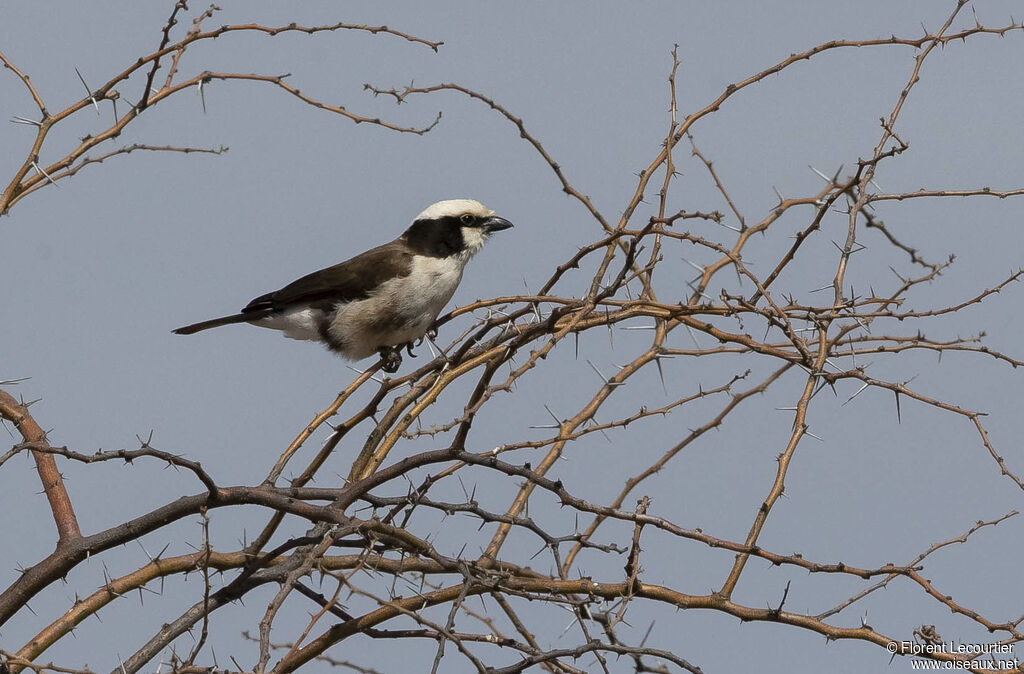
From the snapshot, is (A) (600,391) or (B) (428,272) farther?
(B) (428,272)

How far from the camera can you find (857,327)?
4246 mm

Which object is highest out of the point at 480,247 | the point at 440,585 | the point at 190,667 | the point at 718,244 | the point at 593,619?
the point at 480,247

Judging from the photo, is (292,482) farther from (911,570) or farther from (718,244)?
(911,570)

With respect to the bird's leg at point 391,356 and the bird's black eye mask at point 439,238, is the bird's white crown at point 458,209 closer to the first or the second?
the bird's black eye mask at point 439,238

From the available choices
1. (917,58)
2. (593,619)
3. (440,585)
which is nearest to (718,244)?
(593,619)

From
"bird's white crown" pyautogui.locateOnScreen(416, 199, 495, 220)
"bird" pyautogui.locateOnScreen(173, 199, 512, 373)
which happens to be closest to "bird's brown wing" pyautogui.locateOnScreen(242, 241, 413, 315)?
"bird" pyautogui.locateOnScreen(173, 199, 512, 373)

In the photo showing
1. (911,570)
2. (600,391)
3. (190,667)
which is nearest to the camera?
(190,667)

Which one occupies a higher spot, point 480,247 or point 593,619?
point 480,247

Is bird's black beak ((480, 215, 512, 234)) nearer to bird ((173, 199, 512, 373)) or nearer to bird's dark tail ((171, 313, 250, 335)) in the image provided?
bird ((173, 199, 512, 373))

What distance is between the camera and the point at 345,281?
276 inches

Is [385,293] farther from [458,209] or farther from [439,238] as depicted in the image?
[458,209]

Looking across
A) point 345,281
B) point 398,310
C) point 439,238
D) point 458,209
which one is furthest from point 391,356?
point 458,209

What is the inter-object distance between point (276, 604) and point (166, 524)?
0.74 meters

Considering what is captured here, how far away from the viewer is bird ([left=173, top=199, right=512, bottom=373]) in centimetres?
680
